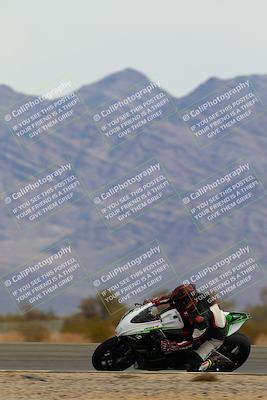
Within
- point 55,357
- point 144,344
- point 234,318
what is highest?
point 55,357

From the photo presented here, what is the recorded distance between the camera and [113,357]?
53.6 feet

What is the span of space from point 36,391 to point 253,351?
8473 mm

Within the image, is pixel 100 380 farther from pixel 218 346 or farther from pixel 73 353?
pixel 73 353

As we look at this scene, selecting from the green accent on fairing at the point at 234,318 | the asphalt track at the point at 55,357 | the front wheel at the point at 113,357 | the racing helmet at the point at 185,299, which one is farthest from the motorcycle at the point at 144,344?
the asphalt track at the point at 55,357

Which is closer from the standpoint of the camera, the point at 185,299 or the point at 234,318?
the point at 185,299

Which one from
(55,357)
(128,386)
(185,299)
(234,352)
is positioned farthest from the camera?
(55,357)

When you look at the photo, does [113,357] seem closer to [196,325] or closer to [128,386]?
[196,325]

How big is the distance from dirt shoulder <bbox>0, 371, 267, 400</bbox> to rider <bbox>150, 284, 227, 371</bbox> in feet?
3.75

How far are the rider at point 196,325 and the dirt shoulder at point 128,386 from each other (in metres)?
1.14

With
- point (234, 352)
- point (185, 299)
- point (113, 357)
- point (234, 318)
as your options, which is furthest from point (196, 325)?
point (113, 357)

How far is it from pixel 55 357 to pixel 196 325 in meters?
4.49

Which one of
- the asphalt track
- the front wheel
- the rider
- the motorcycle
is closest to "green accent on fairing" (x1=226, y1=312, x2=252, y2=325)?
the rider

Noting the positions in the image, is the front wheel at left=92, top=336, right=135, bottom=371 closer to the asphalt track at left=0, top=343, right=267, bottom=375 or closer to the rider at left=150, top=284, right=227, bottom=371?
the rider at left=150, top=284, right=227, bottom=371

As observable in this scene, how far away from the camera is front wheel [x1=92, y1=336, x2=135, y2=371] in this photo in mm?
16297
